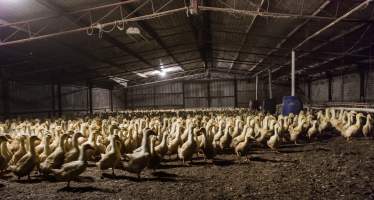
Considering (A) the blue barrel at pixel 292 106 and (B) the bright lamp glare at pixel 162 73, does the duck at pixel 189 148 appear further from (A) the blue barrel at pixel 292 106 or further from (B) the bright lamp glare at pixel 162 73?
(B) the bright lamp glare at pixel 162 73

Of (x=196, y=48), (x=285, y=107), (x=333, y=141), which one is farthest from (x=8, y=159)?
(x=196, y=48)

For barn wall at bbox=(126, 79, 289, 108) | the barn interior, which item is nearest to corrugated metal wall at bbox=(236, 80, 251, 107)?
barn wall at bbox=(126, 79, 289, 108)

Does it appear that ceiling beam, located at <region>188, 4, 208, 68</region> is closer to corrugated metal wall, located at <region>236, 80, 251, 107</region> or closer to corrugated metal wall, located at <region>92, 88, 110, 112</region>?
corrugated metal wall, located at <region>236, 80, 251, 107</region>

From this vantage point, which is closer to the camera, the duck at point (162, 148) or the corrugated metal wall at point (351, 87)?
the duck at point (162, 148)

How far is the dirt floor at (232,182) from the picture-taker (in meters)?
6.23

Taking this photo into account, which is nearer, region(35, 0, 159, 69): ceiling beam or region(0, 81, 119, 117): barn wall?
region(35, 0, 159, 69): ceiling beam

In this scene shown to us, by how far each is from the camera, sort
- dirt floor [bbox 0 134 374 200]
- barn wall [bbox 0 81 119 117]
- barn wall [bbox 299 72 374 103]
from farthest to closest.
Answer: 1. barn wall [bbox 299 72 374 103]
2. barn wall [bbox 0 81 119 117]
3. dirt floor [bbox 0 134 374 200]

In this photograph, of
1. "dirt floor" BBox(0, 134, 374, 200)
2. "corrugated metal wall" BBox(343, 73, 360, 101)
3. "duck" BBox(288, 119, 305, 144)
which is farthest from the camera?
"corrugated metal wall" BBox(343, 73, 360, 101)

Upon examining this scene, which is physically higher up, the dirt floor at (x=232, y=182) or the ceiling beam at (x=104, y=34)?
the ceiling beam at (x=104, y=34)

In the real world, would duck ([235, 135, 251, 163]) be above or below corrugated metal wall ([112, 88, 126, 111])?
below

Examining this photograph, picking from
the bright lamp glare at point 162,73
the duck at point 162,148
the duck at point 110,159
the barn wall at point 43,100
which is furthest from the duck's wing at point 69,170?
the bright lamp glare at point 162,73

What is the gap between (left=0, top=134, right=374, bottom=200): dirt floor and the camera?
6.23m

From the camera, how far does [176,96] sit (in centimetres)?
4081

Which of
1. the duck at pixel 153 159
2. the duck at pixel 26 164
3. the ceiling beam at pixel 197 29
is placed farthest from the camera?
the ceiling beam at pixel 197 29
